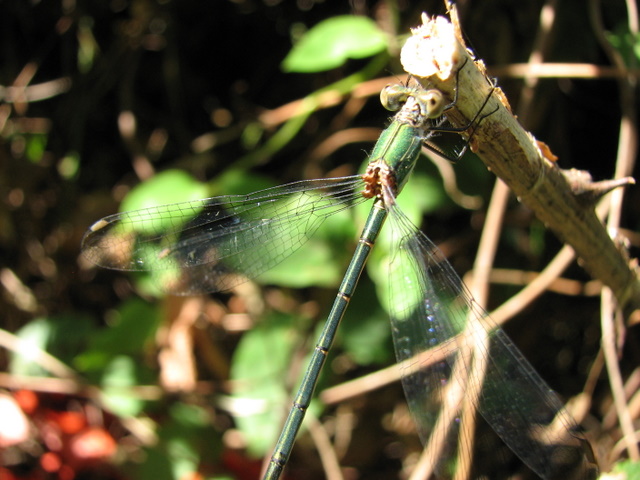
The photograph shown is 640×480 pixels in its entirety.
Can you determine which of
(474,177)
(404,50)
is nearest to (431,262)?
(474,177)

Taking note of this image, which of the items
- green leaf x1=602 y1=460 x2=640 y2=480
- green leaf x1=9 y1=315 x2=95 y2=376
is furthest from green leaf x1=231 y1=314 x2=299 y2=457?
green leaf x1=602 y1=460 x2=640 y2=480

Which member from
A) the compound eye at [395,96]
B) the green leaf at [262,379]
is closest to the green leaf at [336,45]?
the compound eye at [395,96]

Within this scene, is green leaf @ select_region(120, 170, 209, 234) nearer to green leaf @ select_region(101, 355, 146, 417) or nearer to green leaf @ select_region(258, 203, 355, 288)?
green leaf @ select_region(258, 203, 355, 288)

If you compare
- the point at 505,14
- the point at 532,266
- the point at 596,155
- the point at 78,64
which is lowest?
the point at 532,266

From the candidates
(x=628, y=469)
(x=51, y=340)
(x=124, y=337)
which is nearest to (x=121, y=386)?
(x=124, y=337)

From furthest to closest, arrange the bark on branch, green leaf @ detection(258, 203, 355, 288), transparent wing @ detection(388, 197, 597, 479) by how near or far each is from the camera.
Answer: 1. green leaf @ detection(258, 203, 355, 288)
2. transparent wing @ detection(388, 197, 597, 479)
3. the bark on branch

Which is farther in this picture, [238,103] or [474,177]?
[238,103]

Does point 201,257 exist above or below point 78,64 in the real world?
below

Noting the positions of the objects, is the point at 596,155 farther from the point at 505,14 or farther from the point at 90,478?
the point at 90,478

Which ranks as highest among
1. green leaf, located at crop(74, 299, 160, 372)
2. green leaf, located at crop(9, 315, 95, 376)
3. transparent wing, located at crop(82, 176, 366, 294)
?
green leaf, located at crop(9, 315, 95, 376)
